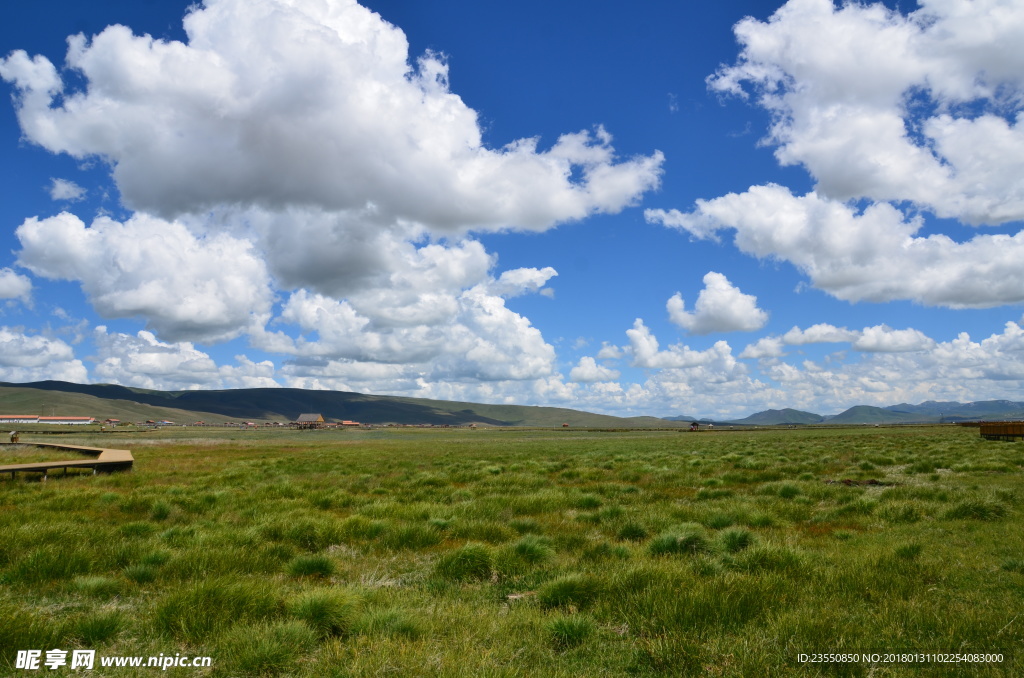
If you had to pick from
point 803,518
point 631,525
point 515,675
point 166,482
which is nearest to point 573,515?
point 631,525

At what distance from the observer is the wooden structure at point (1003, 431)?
4278 centimetres

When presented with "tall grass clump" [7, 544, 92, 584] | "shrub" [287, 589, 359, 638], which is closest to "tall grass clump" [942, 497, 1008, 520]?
"shrub" [287, 589, 359, 638]

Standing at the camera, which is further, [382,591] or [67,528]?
[67,528]

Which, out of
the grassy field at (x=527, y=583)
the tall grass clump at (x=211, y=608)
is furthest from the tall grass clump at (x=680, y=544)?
the tall grass clump at (x=211, y=608)

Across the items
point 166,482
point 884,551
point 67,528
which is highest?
point 884,551

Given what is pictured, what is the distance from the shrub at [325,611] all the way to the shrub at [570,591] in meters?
2.46

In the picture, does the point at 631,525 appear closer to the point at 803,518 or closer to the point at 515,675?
the point at 803,518

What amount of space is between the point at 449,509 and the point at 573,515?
334cm

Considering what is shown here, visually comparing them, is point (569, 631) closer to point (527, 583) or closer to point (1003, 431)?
point (527, 583)

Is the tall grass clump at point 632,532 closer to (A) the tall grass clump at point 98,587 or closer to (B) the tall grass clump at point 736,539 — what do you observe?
(B) the tall grass clump at point 736,539

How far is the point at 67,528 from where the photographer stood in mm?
10461

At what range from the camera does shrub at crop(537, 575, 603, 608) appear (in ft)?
22.1

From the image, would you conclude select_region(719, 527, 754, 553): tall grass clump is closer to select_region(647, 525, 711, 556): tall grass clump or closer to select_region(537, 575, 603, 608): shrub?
select_region(647, 525, 711, 556): tall grass clump

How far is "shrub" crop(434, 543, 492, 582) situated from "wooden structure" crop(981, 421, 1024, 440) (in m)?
54.0
